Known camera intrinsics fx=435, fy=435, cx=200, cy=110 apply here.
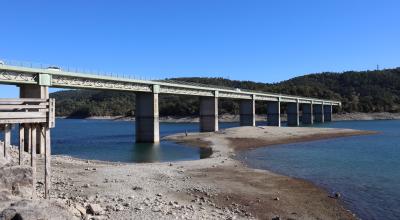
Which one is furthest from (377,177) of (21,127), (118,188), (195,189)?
(21,127)

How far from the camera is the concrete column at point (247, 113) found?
124356mm

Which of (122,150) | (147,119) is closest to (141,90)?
(147,119)

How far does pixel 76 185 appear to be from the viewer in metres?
22.9

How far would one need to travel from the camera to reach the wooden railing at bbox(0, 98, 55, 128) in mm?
16156

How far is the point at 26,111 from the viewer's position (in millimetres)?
17172

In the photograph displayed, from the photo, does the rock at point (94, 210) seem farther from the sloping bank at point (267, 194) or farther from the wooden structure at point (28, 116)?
the sloping bank at point (267, 194)

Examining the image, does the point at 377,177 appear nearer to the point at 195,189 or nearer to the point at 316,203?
the point at 316,203

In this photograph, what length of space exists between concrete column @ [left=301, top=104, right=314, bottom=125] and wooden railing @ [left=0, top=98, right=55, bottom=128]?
17165 cm

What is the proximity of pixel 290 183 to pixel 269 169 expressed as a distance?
307 inches

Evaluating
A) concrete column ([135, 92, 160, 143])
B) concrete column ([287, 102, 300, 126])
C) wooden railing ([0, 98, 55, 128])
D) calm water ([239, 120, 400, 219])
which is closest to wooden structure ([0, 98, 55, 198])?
wooden railing ([0, 98, 55, 128])

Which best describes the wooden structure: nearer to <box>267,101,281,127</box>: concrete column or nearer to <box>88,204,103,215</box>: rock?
<box>88,204,103,215</box>: rock

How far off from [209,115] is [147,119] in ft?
87.8

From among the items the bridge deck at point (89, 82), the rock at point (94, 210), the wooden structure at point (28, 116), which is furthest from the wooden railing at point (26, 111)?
the bridge deck at point (89, 82)

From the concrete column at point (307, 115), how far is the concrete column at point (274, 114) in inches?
1437
